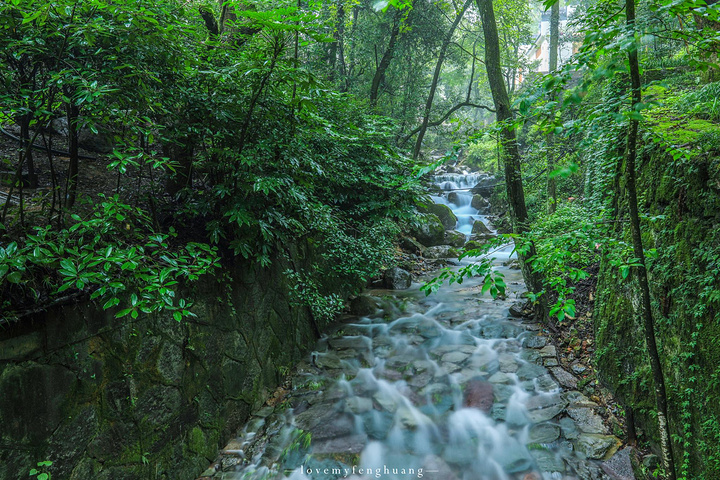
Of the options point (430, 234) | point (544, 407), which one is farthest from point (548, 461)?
point (430, 234)

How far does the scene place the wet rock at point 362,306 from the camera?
652 centimetres

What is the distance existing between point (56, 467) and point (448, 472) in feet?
9.35

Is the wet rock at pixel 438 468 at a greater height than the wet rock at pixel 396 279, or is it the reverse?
the wet rock at pixel 396 279

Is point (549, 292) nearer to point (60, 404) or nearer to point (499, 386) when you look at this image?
point (499, 386)

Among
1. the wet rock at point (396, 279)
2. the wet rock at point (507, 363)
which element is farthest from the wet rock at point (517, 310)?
the wet rock at point (396, 279)

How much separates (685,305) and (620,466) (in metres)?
1.46

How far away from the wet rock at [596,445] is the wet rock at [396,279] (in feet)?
15.6

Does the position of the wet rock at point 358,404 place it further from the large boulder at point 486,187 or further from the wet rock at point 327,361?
the large boulder at point 486,187

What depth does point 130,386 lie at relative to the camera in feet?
8.24

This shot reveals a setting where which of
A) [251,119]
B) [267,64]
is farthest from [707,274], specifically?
[251,119]

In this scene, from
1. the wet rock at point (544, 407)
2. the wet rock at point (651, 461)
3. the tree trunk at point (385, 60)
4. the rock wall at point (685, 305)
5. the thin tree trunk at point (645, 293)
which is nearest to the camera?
the thin tree trunk at point (645, 293)

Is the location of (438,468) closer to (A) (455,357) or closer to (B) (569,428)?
(B) (569,428)

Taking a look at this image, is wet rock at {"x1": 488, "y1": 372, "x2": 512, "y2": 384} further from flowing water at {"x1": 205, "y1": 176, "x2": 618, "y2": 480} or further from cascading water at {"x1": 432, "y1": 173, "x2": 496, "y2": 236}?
cascading water at {"x1": 432, "y1": 173, "x2": 496, "y2": 236}

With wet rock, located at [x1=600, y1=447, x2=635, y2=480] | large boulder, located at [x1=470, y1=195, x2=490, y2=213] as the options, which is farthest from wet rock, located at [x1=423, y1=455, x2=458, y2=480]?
large boulder, located at [x1=470, y1=195, x2=490, y2=213]
